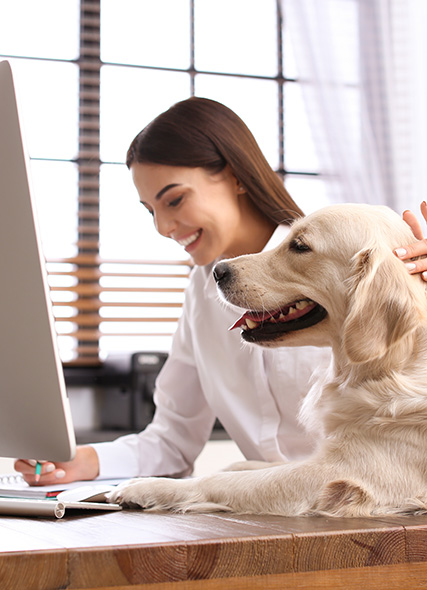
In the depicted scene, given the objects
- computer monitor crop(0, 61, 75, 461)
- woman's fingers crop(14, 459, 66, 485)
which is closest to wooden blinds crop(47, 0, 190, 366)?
woman's fingers crop(14, 459, 66, 485)

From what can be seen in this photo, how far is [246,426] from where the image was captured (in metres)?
1.56

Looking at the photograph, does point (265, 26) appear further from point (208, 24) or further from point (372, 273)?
point (372, 273)

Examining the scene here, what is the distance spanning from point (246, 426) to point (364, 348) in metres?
0.73

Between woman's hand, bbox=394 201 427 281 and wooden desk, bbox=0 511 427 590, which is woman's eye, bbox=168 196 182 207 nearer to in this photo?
woman's hand, bbox=394 201 427 281

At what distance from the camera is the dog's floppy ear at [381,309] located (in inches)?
Answer: 34.5

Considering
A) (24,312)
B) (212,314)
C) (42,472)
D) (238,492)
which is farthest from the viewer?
(212,314)

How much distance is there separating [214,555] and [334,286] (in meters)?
0.52

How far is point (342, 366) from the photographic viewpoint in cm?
99

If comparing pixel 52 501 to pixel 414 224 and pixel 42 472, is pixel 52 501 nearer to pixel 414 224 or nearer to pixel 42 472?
pixel 42 472

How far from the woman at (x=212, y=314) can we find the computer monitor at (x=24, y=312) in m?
0.75

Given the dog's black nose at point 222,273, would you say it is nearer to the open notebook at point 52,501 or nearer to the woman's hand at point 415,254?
the woman's hand at point 415,254

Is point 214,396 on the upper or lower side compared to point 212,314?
lower

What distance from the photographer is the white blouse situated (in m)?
1.51

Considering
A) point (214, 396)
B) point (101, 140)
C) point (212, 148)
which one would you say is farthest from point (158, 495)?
point (101, 140)
